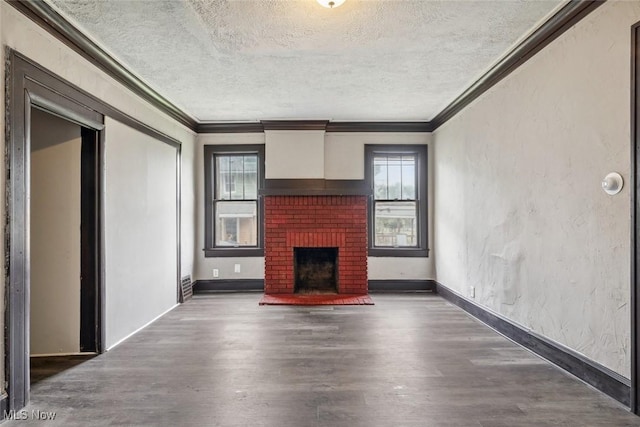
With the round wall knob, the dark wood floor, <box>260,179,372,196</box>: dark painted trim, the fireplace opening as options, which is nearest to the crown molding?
<box>260,179,372,196</box>: dark painted trim

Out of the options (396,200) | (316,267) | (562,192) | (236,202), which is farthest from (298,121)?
(562,192)

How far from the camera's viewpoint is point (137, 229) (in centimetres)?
374

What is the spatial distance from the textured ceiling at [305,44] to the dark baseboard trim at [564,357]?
2.45m

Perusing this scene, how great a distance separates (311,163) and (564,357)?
152 inches

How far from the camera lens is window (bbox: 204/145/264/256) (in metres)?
5.73

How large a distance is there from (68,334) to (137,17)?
2.63m

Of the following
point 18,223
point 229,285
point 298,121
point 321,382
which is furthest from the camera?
point 229,285

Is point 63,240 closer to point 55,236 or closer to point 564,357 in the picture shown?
point 55,236

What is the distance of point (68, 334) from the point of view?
10.1ft

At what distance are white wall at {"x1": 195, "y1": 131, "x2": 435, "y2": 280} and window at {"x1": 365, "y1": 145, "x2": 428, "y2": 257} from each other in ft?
0.59

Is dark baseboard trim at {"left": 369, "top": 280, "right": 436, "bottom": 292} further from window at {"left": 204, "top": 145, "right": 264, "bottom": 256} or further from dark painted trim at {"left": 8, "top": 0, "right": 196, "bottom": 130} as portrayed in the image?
dark painted trim at {"left": 8, "top": 0, "right": 196, "bottom": 130}

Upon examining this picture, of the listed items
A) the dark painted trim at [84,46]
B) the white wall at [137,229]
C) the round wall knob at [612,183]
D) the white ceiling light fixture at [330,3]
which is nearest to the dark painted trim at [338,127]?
the white wall at [137,229]

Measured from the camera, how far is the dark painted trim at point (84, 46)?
231cm

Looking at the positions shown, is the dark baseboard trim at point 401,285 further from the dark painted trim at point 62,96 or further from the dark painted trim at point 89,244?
the dark painted trim at point 62,96
